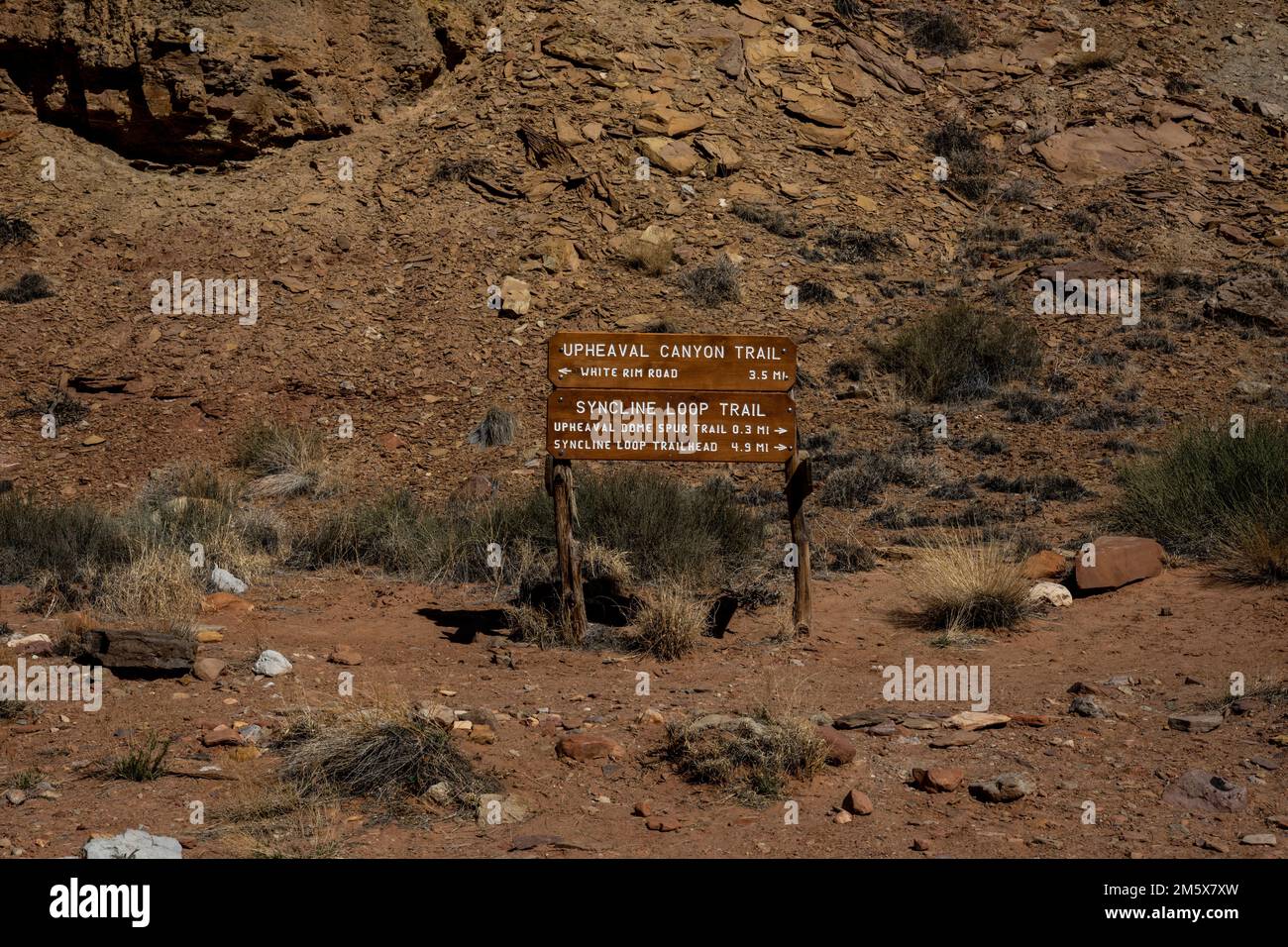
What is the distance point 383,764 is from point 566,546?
9.74 feet

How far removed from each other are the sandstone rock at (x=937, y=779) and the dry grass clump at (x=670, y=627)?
2.55 meters

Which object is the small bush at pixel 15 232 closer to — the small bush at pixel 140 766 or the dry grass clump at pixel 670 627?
the dry grass clump at pixel 670 627

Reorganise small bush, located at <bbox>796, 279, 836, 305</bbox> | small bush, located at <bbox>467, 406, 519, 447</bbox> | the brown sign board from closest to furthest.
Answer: the brown sign board
small bush, located at <bbox>467, 406, 519, 447</bbox>
small bush, located at <bbox>796, 279, 836, 305</bbox>

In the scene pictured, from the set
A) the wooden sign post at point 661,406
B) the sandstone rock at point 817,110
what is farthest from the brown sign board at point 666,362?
the sandstone rock at point 817,110

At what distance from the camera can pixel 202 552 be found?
31.2 feet

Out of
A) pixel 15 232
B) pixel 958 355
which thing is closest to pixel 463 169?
pixel 15 232

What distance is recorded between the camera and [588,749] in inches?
242

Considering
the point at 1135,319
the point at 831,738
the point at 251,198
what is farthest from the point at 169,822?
the point at 1135,319

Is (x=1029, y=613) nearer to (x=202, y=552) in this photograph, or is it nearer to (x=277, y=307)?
(x=202, y=552)

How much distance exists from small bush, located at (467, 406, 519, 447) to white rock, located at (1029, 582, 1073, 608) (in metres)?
6.36

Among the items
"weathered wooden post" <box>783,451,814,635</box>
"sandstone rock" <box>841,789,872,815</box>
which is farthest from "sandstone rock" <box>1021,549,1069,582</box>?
"sandstone rock" <box>841,789,872,815</box>

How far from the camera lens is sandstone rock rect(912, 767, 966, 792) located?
18.4 feet

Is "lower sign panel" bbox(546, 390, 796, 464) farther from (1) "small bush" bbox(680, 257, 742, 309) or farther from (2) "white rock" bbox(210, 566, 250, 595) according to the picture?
(1) "small bush" bbox(680, 257, 742, 309)

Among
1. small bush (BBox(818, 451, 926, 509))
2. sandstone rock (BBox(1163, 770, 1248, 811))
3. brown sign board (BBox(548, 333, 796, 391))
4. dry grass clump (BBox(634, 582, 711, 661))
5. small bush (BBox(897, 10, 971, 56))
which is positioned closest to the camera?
sandstone rock (BBox(1163, 770, 1248, 811))
